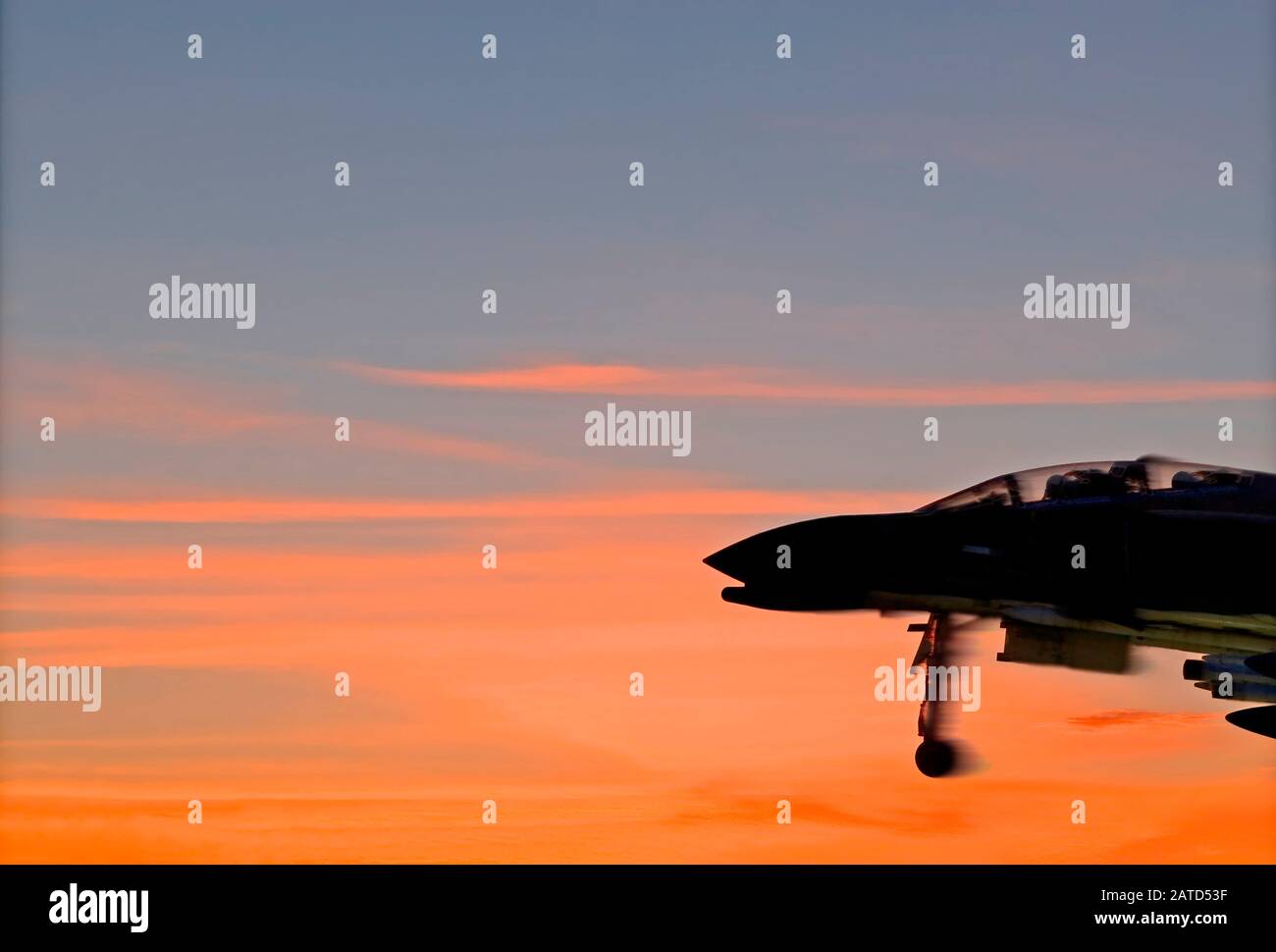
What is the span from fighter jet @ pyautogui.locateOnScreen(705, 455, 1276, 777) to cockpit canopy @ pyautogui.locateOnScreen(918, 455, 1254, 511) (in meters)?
0.03

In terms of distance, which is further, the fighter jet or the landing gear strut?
the landing gear strut

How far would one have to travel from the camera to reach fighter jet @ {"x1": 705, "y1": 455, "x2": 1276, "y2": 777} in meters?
32.3

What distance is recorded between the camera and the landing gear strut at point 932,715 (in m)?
35.9

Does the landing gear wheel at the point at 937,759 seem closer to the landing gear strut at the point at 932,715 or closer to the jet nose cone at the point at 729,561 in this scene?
the landing gear strut at the point at 932,715

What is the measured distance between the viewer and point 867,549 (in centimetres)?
3234

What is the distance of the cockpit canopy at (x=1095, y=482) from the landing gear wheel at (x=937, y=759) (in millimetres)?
5705

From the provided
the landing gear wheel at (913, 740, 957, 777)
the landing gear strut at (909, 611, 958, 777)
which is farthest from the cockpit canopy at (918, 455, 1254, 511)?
the landing gear wheel at (913, 740, 957, 777)

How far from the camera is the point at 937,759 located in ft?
118

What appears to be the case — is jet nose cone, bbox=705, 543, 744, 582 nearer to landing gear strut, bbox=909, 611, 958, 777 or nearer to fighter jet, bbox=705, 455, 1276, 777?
fighter jet, bbox=705, 455, 1276, 777

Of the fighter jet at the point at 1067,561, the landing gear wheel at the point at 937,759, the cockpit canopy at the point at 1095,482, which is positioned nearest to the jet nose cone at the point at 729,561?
the fighter jet at the point at 1067,561
